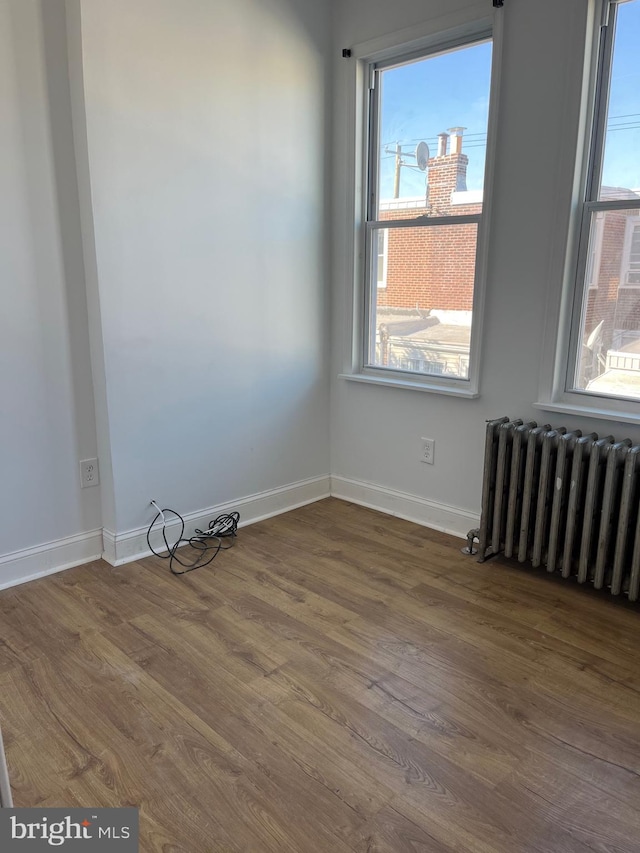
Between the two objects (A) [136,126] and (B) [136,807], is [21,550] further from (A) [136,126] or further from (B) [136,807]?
(A) [136,126]

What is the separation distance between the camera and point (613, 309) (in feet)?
8.77

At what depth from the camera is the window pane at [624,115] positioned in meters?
2.47

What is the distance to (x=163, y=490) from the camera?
3.06 metres

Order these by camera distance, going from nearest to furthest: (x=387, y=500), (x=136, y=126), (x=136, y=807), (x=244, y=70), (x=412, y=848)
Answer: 1. (x=412, y=848)
2. (x=136, y=807)
3. (x=136, y=126)
4. (x=244, y=70)
5. (x=387, y=500)

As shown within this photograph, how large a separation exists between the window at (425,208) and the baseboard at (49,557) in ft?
5.89

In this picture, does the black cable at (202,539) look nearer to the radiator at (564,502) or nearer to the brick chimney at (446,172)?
the radiator at (564,502)

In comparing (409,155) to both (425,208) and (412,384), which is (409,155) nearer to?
(425,208)

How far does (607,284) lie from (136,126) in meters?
2.14

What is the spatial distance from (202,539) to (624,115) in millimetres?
2690

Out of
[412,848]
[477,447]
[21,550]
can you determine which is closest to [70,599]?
[21,550]

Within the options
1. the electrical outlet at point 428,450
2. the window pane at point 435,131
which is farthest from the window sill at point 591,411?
the window pane at point 435,131

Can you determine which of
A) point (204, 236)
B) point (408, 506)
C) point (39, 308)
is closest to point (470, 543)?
point (408, 506)

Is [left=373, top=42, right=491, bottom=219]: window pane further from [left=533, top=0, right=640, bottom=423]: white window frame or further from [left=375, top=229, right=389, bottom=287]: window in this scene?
[left=533, top=0, right=640, bottom=423]: white window frame

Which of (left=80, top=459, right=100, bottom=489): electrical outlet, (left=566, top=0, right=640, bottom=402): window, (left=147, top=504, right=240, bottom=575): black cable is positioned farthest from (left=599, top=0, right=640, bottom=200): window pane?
(left=80, top=459, right=100, bottom=489): electrical outlet
